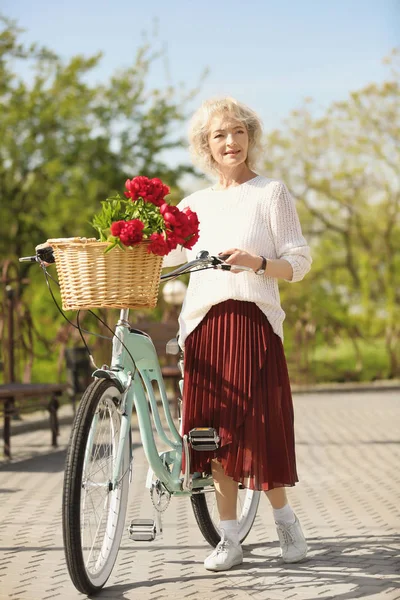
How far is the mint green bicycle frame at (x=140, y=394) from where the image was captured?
4703mm

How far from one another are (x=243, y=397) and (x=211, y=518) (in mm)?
783

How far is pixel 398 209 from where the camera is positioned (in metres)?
24.9

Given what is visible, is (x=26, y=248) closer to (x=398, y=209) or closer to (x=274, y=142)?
(x=274, y=142)

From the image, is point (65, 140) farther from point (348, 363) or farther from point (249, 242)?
point (249, 242)

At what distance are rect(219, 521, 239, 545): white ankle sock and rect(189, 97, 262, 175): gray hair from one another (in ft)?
5.48

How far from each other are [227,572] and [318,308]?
16.5 m

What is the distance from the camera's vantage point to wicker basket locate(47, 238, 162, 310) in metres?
4.37

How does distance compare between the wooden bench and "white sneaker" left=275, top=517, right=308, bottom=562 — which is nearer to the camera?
"white sneaker" left=275, top=517, right=308, bottom=562

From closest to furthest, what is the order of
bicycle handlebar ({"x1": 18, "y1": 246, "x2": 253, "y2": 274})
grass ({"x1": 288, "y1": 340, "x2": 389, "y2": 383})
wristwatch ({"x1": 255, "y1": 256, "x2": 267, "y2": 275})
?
bicycle handlebar ({"x1": 18, "y1": 246, "x2": 253, "y2": 274})
wristwatch ({"x1": 255, "y1": 256, "x2": 267, "y2": 275})
grass ({"x1": 288, "y1": 340, "x2": 389, "y2": 383})

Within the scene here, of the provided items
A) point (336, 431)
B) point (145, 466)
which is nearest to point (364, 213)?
point (336, 431)

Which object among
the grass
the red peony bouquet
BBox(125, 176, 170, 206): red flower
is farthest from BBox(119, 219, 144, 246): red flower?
the grass

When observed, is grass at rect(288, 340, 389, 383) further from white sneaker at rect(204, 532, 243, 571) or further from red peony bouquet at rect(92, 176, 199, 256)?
red peony bouquet at rect(92, 176, 199, 256)

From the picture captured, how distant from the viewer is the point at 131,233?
438 centimetres

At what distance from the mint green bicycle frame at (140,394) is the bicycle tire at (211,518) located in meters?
0.27
